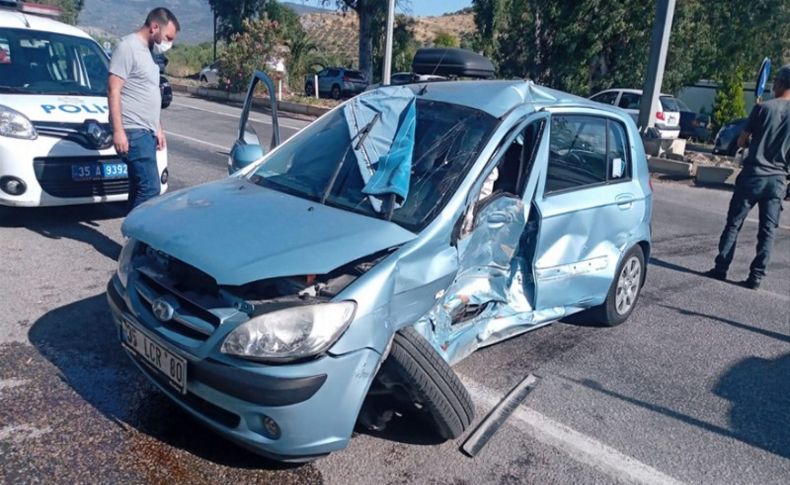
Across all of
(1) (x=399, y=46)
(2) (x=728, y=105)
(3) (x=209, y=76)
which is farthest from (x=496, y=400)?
(1) (x=399, y=46)

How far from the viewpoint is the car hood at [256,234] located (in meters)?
2.59

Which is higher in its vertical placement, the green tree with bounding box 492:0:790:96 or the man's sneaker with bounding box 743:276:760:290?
the green tree with bounding box 492:0:790:96

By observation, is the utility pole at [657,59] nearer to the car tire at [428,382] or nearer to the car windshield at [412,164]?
the car windshield at [412,164]

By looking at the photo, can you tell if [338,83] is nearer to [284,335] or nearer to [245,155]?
[245,155]

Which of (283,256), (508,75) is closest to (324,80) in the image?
(508,75)

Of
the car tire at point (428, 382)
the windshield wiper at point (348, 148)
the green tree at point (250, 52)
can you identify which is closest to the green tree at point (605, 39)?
the green tree at point (250, 52)

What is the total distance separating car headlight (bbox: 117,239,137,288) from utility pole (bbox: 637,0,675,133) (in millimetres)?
12871

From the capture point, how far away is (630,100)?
17.5 m

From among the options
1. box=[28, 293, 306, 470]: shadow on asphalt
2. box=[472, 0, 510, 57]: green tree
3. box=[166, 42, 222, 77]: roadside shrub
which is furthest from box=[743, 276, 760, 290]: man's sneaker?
box=[166, 42, 222, 77]: roadside shrub

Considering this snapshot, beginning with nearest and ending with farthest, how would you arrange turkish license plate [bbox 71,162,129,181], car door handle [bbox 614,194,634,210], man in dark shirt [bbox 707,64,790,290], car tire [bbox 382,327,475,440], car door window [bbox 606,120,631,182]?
car tire [bbox 382,327,475,440]
car door handle [bbox 614,194,634,210]
car door window [bbox 606,120,631,182]
turkish license plate [bbox 71,162,129,181]
man in dark shirt [bbox 707,64,790,290]

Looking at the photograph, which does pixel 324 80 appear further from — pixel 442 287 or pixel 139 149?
pixel 442 287

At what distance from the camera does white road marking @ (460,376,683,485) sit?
118 inches

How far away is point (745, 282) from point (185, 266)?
216 inches

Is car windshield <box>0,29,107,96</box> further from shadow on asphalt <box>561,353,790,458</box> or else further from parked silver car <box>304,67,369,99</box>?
parked silver car <box>304,67,369,99</box>
